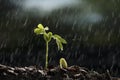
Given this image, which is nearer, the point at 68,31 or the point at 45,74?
the point at 45,74

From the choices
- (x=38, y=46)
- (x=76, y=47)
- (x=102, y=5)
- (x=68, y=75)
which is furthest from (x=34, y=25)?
(x=68, y=75)

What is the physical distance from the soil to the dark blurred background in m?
1.28

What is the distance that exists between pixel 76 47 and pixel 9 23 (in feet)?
1.98

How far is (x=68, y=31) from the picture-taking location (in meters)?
2.63

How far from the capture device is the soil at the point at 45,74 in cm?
105

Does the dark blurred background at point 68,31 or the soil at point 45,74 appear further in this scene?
the dark blurred background at point 68,31

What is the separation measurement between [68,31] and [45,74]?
1.52m

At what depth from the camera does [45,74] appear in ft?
3.71

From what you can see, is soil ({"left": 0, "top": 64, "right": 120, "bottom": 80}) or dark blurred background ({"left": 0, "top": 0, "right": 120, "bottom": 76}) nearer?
soil ({"left": 0, "top": 64, "right": 120, "bottom": 80})

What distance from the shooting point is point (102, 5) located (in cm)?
267

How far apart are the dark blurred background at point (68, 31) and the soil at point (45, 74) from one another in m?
→ 1.28

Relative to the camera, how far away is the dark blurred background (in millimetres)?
2566

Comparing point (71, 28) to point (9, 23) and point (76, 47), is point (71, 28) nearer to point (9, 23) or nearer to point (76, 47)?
point (76, 47)

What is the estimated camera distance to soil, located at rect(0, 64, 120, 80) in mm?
1046
